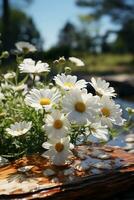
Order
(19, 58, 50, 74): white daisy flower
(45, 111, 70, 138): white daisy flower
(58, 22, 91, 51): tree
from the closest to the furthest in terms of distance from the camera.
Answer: (45, 111, 70, 138): white daisy flower
(19, 58, 50, 74): white daisy flower
(58, 22, 91, 51): tree

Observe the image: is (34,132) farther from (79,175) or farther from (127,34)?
(127,34)

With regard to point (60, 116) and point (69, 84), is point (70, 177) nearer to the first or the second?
point (60, 116)

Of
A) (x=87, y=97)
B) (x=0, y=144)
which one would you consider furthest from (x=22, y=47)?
(x=87, y=97)

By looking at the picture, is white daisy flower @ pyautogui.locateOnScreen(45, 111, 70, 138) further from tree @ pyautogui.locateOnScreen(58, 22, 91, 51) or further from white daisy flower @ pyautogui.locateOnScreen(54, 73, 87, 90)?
tree @ pyautogui.locateOnScreen(58, 22, 91, 51)

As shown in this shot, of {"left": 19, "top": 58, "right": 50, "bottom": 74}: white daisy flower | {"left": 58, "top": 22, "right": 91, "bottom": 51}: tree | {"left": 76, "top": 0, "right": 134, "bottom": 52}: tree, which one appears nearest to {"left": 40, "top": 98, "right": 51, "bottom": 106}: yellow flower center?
{"left": 19, "top": 58, "right": 50, "bottom": 74}: white daisy flower

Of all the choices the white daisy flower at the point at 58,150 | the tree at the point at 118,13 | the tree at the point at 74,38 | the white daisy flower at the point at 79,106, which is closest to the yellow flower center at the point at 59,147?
the white daisy flower at the point at 58,150

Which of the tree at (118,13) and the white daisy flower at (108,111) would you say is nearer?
the white daisy flower at (108,111)

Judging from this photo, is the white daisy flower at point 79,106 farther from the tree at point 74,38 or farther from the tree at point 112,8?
the tree at point 74,38
